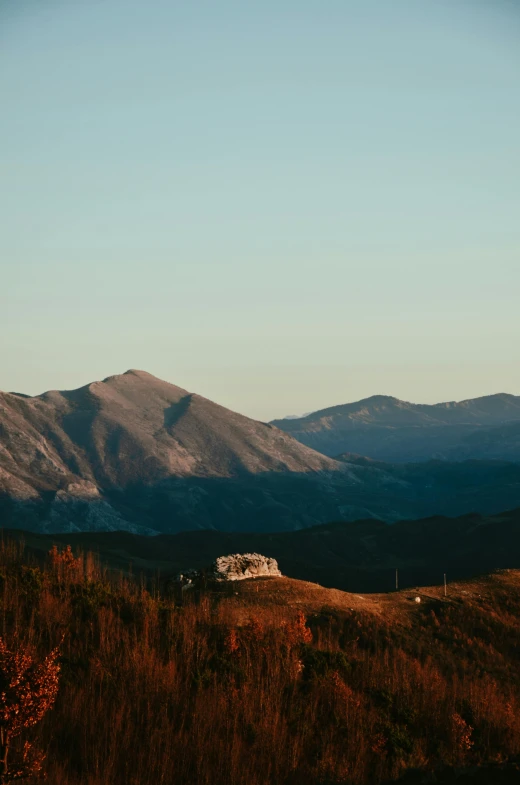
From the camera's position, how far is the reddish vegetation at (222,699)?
1603 cm

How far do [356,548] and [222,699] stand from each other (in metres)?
93.6

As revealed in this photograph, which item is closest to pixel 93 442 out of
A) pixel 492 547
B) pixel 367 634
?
pixel 492 547

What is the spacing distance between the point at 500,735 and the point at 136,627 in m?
10.1

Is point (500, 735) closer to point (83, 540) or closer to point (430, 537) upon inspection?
point (83, 540)

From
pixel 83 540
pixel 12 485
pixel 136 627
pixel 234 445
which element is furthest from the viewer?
pixel 234 445

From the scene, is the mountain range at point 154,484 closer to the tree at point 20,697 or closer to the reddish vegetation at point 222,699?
the reddish vegetation at point 222,699

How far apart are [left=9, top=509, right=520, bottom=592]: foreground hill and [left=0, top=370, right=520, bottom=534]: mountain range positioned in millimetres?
38257

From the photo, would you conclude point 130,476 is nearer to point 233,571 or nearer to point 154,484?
point 154,484

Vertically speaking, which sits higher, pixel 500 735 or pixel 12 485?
pixel 12 485

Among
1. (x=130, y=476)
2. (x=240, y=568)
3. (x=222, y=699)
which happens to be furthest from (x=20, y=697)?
(x=130, y=476)

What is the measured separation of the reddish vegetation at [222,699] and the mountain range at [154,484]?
11387 cm

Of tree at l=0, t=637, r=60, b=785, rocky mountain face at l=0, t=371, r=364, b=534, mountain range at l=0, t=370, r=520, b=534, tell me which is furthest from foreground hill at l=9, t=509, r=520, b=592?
tree at l=0, t=637, r=60, b=785

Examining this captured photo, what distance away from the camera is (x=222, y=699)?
59.1 ft

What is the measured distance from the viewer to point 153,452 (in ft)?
604
